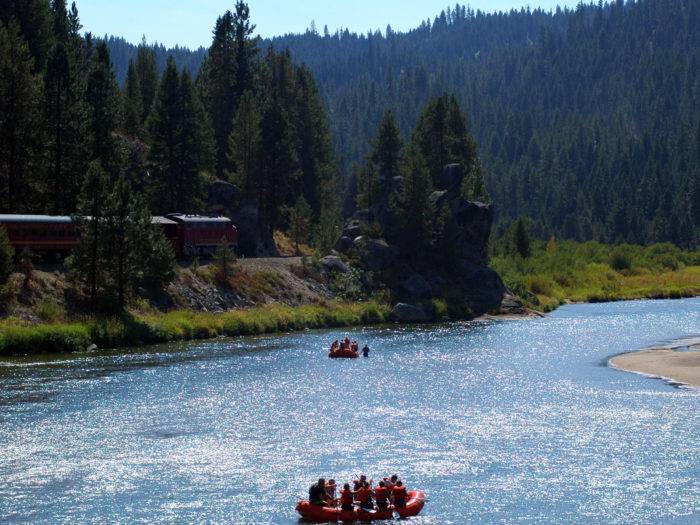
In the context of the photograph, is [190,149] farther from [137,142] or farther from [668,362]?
[668,362]

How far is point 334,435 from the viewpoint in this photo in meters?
48.4

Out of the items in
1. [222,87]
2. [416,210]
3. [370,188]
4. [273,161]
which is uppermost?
[222,87]

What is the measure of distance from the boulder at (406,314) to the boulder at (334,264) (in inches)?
288

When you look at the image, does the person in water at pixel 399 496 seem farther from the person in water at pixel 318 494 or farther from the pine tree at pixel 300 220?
the pine tree at pixel 300 220

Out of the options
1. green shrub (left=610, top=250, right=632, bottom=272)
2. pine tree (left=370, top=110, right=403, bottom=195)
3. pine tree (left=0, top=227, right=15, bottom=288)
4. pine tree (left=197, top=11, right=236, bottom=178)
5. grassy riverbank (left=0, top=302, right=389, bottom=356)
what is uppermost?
pine tree (left=197, top=11, right=236, bottom=178)

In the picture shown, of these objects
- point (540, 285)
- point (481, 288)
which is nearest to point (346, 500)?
point (481, 288)

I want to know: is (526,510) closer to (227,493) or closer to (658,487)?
(658,487)

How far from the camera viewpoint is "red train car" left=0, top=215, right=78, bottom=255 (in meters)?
82.6

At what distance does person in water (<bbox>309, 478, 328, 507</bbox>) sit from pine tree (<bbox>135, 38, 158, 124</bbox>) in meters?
108

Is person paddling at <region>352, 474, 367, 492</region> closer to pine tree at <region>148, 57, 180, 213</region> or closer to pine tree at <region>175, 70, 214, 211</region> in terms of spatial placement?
pine tree at <region>148, 57, 180, 213</region>

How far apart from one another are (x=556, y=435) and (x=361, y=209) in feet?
266

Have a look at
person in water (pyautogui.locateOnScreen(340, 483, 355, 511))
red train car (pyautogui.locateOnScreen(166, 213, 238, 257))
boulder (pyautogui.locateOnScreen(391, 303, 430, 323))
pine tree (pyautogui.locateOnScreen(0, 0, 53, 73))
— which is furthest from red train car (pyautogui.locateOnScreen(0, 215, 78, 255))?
person in water (pyautogui.locateOnScreen(340, 483, 355, 511))

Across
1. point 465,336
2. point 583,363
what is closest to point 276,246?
point 465,336

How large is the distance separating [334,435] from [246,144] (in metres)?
77.0
